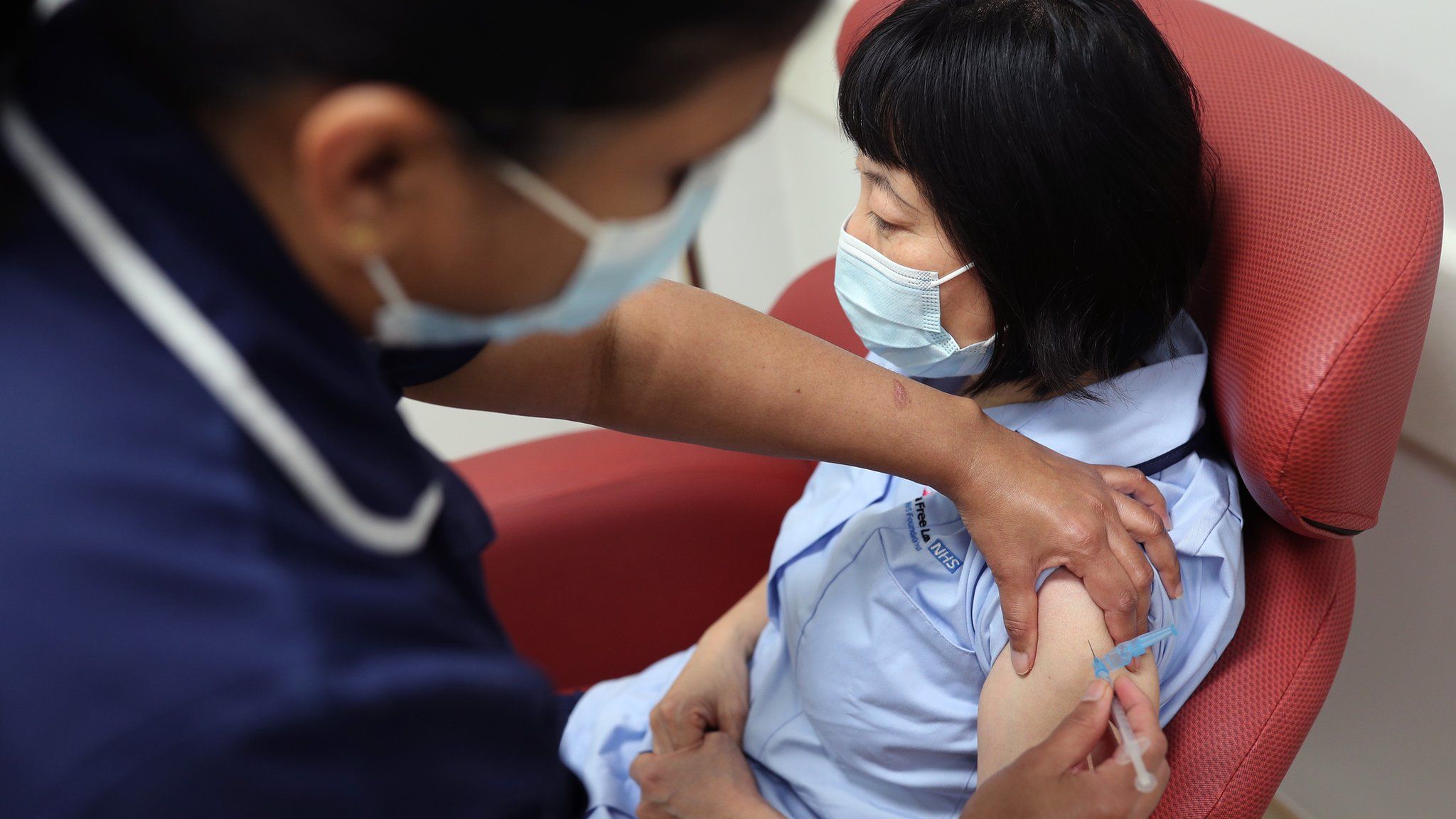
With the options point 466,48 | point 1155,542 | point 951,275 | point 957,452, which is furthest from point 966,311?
point 466,48

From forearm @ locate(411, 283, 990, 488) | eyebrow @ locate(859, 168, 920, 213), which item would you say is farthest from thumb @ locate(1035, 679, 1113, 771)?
eyebrow @ locate(859, 168, 920, 213)

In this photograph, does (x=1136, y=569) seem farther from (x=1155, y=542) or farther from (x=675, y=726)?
(x=675, y=726)

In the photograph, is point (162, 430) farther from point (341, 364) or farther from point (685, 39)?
point (685, 39)

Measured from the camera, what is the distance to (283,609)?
436 millimetres

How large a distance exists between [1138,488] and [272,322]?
74 centimetres

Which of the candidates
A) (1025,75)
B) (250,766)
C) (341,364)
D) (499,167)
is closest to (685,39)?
(499,167)

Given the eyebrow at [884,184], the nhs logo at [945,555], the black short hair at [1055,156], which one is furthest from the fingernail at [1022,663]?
the eyebrow at [884,184]

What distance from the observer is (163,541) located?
1.40 feet

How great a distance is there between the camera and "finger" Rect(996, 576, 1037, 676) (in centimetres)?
87

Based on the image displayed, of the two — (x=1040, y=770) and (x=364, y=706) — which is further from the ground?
(x=364, y=706)

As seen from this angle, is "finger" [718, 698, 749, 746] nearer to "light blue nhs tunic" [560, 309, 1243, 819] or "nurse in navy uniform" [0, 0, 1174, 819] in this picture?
"light blue nhs tunic" [560, 309, 1243, 819]

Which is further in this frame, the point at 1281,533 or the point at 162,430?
the point at 1281,533

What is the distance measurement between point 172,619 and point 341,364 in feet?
0.45

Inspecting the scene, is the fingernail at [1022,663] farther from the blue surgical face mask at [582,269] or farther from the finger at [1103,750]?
the blue surgical face mask at [582,269]
